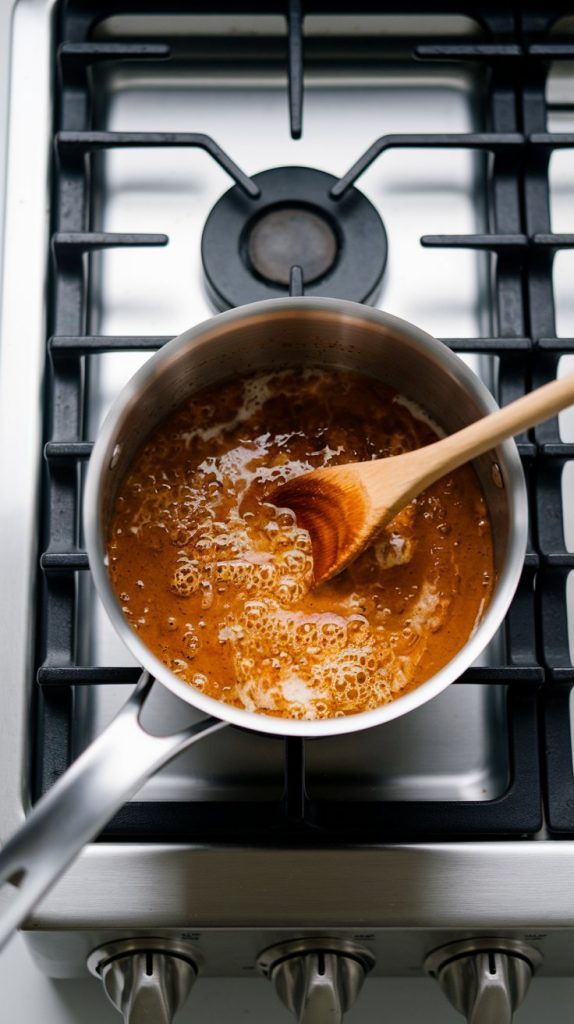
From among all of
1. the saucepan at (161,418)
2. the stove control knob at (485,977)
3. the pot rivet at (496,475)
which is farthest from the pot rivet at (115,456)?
the stove control knob at (485,977)

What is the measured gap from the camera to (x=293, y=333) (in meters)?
0.71

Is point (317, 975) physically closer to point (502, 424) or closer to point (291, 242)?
point (502, 424)

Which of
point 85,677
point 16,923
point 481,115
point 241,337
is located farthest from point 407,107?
point 16,923

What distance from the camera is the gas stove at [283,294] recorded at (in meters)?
0.69

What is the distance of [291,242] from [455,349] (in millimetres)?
140

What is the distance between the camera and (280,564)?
0.71 metres

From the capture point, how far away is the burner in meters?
0.78

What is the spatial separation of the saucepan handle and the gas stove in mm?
133

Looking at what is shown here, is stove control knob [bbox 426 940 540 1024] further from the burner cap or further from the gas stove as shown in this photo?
the burner cap

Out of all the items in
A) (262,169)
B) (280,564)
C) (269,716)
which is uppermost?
(262,169)

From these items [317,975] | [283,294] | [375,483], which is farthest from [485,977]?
[283,294]

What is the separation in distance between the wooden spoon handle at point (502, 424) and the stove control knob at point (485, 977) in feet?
0.97

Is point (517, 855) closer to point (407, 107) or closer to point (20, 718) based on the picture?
point (20, 718)

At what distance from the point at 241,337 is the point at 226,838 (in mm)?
307
